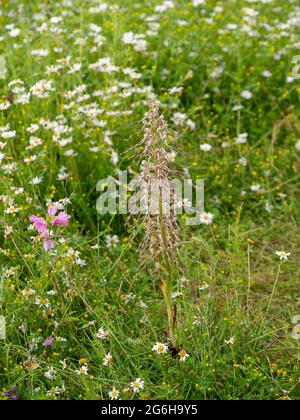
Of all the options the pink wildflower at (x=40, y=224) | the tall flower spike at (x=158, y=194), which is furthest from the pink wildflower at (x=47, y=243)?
the tall flower spike at (x=158, y=194)

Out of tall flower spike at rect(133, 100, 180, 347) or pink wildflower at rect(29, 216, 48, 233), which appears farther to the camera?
pink wildflower at rect(29, 216, 48, 233)

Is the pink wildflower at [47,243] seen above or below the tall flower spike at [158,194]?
below

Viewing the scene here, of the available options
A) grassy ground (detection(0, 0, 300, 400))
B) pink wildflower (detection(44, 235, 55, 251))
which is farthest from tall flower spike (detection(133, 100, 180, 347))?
pink wildflower (detection(44, 235, 55, 251))

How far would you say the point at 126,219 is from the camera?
11.0ft

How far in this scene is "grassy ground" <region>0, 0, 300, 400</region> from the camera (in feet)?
9.25

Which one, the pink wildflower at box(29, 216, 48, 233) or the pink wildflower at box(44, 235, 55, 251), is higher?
the pink wildflower at box(29, 216, 48, 233)

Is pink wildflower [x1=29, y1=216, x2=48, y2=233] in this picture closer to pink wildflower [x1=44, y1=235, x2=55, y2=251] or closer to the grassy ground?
pink wildflower [x1=44, y1=235, x2=55, y2=251]

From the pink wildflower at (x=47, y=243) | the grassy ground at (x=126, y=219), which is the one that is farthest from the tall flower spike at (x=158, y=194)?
the pink wildflower at (x=47, y=243)

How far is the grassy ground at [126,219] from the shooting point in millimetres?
2818

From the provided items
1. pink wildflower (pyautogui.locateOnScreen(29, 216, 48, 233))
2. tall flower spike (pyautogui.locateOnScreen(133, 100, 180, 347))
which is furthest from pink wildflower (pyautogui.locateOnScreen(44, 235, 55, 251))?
tall flower spike (pyautogui.locateOnScreen(133, 100, 180, 347))

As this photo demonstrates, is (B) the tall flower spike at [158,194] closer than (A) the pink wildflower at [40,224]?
Yes

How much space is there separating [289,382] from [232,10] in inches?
146

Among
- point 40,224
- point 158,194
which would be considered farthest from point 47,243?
point 158,194

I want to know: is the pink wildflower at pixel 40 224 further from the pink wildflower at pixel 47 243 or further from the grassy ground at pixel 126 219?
the grassy ground at pixel 126 219
